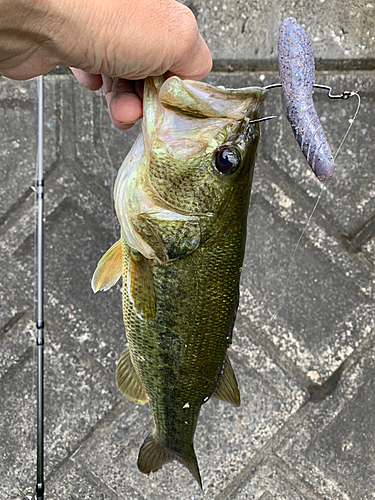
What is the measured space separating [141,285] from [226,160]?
57cm

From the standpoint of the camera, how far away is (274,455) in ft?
8.48

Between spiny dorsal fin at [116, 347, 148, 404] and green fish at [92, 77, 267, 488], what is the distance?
0.07m

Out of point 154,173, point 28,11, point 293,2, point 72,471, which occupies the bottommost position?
point 72,471

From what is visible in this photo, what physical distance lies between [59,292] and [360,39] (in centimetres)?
234

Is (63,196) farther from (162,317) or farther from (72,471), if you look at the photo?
(72,471)

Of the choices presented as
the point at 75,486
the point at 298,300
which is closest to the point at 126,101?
the point at 298,300

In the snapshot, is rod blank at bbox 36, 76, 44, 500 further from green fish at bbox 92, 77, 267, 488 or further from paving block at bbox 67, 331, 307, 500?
green fish at bbox 92, 77, 267, 488

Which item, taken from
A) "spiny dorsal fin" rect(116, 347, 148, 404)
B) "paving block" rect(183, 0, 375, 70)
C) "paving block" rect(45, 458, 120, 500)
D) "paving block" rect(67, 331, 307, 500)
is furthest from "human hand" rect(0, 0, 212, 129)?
"paving block" rect(45, 458, 120, 500)

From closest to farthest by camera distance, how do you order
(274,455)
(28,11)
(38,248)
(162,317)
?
(28,11)
(162,317)
(38,248)
(274,455)

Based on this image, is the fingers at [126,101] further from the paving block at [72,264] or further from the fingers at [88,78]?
the paving block at [72,264]

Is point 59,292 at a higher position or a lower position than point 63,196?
lower

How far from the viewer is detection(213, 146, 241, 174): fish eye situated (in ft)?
4.55

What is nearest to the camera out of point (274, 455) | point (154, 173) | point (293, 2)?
point (154, 173)

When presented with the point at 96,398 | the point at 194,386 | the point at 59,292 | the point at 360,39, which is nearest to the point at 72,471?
the point at 96,398
